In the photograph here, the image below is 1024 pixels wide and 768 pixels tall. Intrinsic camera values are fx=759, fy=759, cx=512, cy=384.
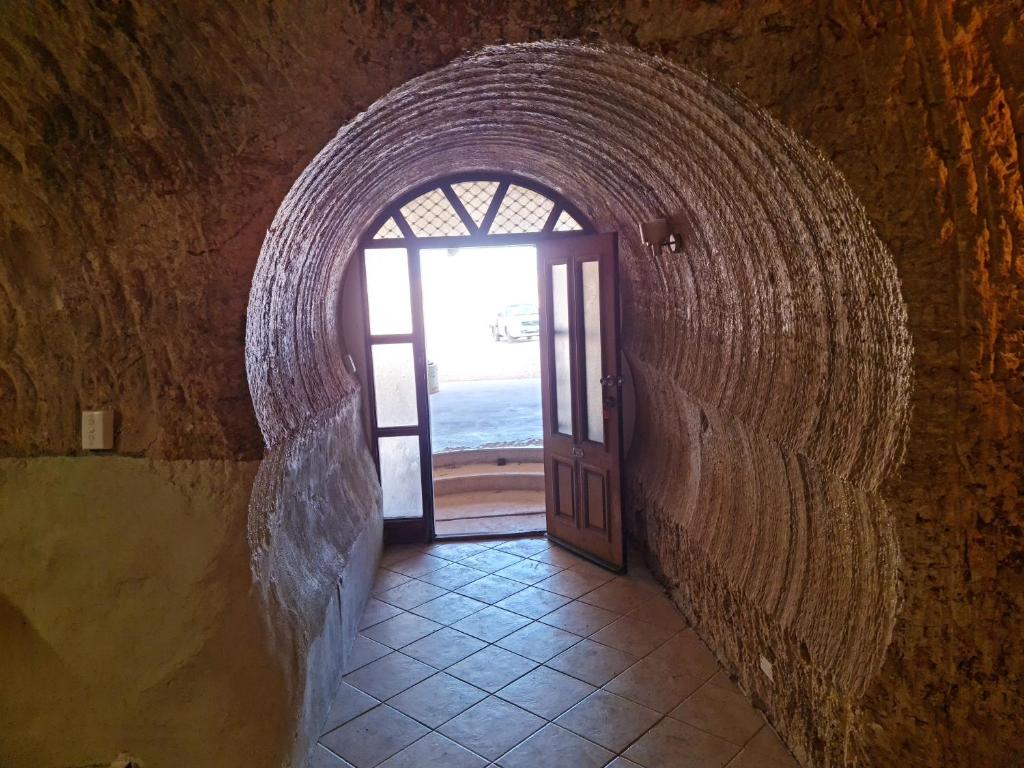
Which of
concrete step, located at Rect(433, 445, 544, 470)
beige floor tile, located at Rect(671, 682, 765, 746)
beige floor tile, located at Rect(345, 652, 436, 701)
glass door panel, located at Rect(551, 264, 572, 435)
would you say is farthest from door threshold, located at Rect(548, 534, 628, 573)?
concrete step, located at Rect(433, 445, 544, 470)

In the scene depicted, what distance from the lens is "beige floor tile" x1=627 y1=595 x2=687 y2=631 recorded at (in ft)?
15.0

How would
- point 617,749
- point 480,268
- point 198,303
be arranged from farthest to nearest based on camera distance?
1. point 480,268
2. point 617,749
3. point 198,303

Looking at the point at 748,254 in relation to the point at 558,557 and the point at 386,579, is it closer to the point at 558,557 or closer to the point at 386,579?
the point at 558,557

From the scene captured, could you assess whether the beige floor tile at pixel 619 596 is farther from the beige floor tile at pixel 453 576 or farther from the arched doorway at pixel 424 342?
the beige floor tile at pixel 453 576

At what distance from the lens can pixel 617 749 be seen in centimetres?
334

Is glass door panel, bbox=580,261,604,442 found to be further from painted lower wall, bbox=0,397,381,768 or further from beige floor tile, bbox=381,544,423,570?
painted lower wall, bbox=0,397,381,768

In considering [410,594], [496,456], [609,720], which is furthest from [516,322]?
[609,720]

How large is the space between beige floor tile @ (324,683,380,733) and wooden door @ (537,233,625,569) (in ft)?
7.15

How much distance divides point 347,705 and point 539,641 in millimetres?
1166

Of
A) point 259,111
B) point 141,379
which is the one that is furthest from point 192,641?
point 259,111

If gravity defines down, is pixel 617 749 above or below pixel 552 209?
below

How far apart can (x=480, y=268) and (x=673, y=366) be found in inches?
870

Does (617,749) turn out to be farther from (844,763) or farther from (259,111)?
(259,111)

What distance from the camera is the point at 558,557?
5.75 meters
